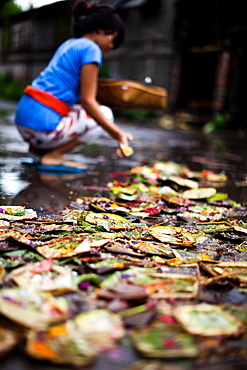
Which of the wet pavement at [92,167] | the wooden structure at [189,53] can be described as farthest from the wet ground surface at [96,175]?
the wooden structure at [189,53]

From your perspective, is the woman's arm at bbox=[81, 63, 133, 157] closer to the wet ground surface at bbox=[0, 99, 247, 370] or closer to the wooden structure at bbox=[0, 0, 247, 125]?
the wet ground surface at bbox=[0, 99, 247, 370]

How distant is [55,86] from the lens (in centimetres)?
343

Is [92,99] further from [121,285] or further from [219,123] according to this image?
[219,123]

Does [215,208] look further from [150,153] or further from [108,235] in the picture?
[150,153]

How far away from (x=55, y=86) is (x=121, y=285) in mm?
2383

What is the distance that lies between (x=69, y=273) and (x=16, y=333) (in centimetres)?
38

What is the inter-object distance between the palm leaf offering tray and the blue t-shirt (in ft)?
3.78

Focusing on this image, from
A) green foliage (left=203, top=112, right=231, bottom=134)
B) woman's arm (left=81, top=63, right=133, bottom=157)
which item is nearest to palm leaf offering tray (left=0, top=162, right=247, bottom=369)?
woman's arm (left=81, top=63, right=133, bottom=157)

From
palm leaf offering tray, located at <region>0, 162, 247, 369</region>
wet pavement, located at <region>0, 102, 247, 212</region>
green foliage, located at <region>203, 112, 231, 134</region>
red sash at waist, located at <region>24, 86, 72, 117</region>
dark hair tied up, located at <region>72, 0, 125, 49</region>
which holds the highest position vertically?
dark hair tied up, located at <region>72, 0, 125, 49</region>

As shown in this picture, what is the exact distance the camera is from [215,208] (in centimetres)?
282

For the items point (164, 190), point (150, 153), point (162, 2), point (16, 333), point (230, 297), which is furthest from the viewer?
point (162, 2)

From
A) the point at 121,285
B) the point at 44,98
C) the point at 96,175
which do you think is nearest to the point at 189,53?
the point at 96,175

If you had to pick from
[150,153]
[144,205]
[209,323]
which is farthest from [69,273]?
[150,153]

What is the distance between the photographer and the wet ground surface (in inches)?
41.8
